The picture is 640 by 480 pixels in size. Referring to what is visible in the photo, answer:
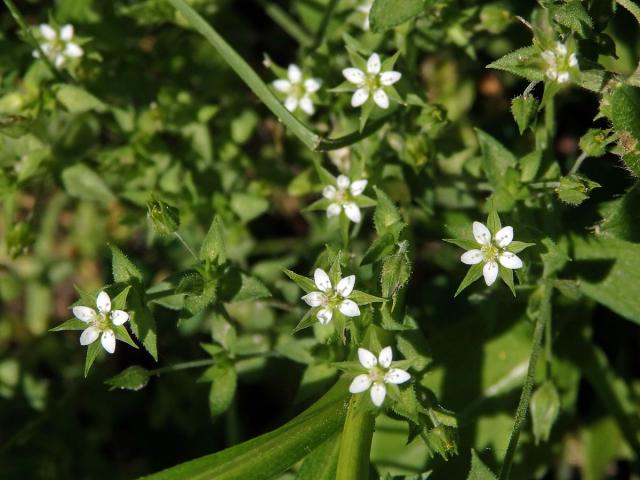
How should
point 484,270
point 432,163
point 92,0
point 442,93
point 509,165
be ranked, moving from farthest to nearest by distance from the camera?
point 442,93
point 92,0
point 432,163
point 509,165
point 484,270

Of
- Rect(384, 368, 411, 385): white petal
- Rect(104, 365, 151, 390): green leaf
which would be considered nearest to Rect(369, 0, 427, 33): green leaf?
Rect(384, 368, 411, 385): white petal

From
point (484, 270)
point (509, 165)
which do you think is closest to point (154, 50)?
point (509, 165)

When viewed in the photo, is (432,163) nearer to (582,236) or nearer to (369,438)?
(582,236)

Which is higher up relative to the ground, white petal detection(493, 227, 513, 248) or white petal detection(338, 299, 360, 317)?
white petal detection(493, 227, 513, 248)

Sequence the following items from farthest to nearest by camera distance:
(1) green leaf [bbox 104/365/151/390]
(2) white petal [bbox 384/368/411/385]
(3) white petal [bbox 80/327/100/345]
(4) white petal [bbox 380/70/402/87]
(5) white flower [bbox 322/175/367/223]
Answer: (5) white flower [bbox 322/175/367/223], (4) white petal [bbox 380/70/402/87], (1) green leaf [bbox 104/365/151/390], (3) white petal [bbox 80/327/100/345], (2) white petal [bbox 384/368/411/385]

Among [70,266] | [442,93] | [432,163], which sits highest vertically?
[432,163]

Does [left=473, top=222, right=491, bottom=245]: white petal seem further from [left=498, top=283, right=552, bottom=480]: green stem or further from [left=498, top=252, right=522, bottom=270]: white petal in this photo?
[left=498, top=283, right=552, bottom=480]: green stem
